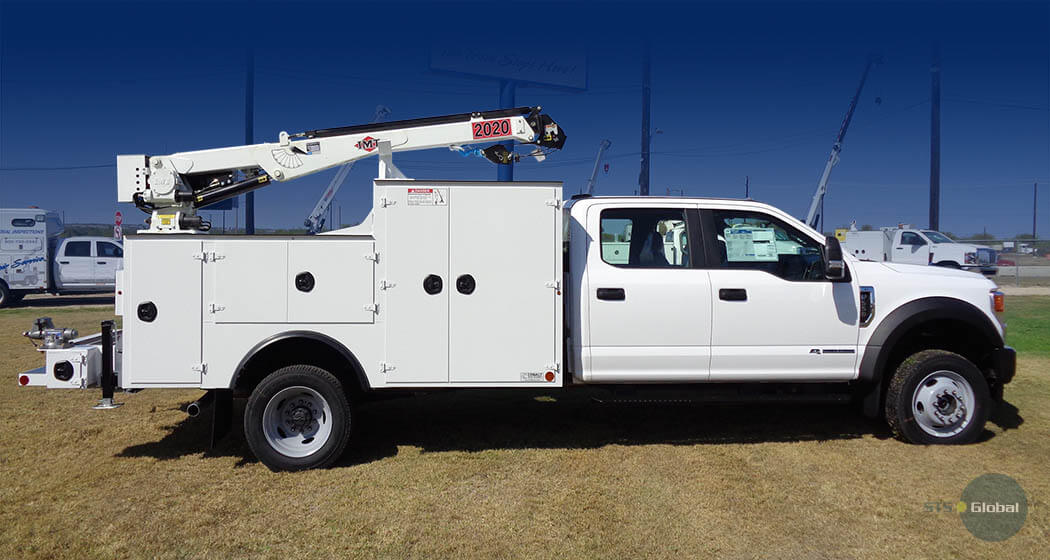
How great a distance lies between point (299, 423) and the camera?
18.0ft

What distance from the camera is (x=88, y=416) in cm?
711

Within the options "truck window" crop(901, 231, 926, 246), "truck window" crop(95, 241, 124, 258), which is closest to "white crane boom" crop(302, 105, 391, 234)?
"truck window" crop(95, 241, 124, 258)

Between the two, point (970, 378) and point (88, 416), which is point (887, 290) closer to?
point (970, 378)

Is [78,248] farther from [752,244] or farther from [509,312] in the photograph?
[752,244]

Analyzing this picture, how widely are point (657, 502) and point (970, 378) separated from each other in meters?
3.08

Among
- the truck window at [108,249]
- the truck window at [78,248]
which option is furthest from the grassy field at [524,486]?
the truck window at [78,248]

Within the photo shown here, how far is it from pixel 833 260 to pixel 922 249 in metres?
21.6

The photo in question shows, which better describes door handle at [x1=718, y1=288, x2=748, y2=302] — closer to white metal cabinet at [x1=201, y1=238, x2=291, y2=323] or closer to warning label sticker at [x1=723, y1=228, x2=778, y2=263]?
warning label sticker at [x1=723, y1=228, x2=778, y2=263]

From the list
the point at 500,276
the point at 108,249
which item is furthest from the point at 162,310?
the point at 108,249

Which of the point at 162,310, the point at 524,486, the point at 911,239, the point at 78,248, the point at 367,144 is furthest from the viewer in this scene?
the point at 911,239

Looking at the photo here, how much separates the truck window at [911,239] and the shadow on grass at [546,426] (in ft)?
64.6

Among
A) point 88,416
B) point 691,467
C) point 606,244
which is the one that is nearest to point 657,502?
point 691,467

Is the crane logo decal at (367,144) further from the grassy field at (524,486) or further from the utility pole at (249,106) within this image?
the utility pole at (249,106)

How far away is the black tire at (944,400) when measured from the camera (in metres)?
5.88
